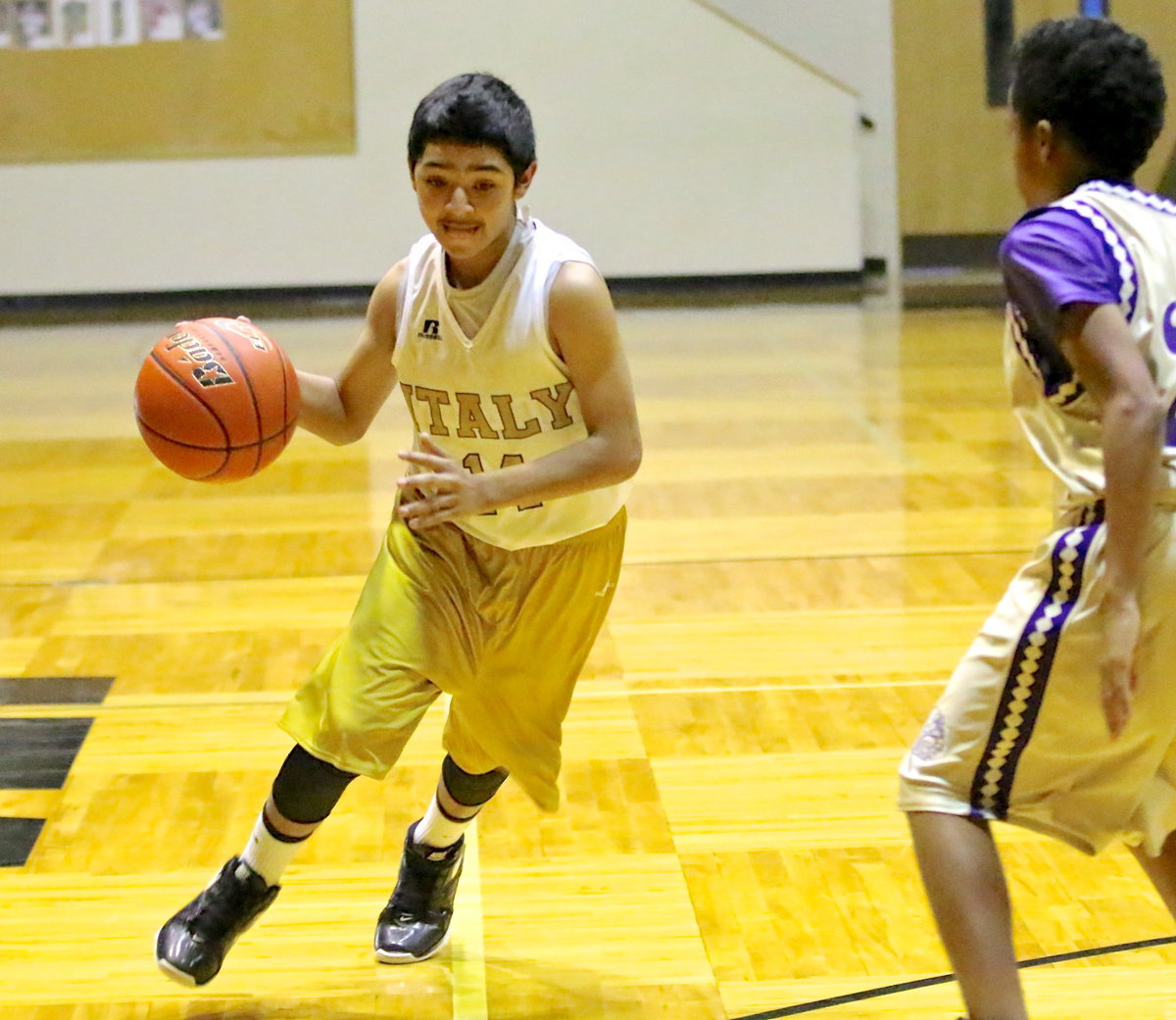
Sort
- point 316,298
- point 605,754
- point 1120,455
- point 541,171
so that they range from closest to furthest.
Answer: point 1120,455 → point 605,754 → point 541,171 → point 316,298

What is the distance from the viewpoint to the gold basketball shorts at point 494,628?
8.54ft

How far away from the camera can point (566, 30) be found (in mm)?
11758

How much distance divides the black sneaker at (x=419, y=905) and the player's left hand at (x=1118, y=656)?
51.0 inches

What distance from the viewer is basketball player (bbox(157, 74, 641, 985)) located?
2453mm

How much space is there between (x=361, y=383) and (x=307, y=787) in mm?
693

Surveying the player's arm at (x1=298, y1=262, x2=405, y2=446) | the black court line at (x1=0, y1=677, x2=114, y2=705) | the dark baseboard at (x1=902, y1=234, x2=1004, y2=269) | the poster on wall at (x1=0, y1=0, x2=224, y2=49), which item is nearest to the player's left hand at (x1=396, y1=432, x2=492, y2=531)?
the player's arm at (x1=298, y1=262, x2=405, y2=446)

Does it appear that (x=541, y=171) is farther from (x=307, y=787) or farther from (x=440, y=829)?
(x=307, y=787)

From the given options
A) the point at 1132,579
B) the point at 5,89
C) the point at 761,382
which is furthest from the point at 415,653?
the point at 5,89

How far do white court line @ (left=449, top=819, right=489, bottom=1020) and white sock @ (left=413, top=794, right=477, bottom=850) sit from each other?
178 mm

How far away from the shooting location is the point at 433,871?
2834 mm

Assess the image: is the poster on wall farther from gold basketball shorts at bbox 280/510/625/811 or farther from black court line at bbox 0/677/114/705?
gold basketball shorts at bbox 280/510/625/811

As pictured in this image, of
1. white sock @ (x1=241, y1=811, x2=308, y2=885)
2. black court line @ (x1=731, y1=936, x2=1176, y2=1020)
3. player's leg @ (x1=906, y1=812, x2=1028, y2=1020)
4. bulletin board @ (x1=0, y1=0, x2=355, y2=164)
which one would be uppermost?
bulletin board @ (x1=0, y1=0, x2=355, y2=164)

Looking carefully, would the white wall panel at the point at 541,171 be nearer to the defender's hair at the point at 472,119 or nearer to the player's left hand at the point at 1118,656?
the defender's hair at the point at 472,119

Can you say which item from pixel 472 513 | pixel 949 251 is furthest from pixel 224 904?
pixel 949 251
